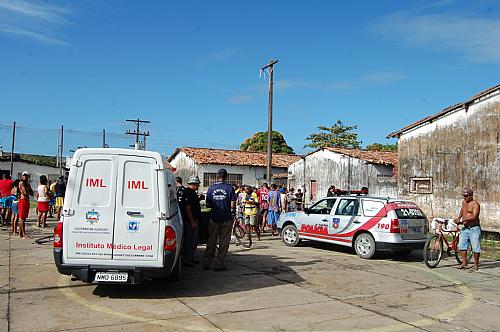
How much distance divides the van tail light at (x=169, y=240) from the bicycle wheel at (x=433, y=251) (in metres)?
6.22

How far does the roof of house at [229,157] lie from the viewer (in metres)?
36.8

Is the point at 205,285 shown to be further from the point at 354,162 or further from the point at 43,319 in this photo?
the point at 354,162

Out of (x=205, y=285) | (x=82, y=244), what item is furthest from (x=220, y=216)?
(x=82, y=244)

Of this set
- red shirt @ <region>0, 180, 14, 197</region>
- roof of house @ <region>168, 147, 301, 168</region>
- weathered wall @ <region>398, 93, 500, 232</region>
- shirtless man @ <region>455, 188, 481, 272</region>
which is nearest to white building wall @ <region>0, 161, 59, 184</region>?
roof of house @ <region>168, 147, 301, 168</region>

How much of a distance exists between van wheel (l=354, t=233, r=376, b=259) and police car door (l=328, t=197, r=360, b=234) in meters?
0.37

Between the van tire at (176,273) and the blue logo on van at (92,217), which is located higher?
the blue logo on van at (92,217)

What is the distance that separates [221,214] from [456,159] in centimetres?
1165

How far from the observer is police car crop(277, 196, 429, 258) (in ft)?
36.6

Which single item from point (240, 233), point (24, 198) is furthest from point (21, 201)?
point (240, 233)

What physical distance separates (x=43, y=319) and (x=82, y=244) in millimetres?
1172

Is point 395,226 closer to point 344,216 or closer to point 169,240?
point 344,216

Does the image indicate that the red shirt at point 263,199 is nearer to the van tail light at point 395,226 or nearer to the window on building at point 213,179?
the van tail light at point 395,226

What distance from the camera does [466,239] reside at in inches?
409

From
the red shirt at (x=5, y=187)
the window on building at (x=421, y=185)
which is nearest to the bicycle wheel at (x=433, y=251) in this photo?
the window on building at (x=421, y=185)
